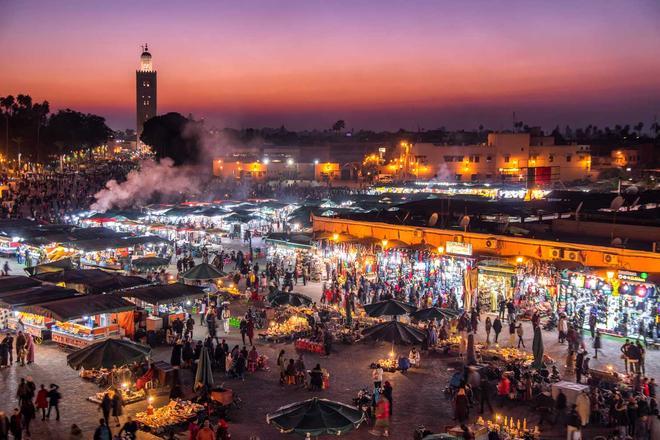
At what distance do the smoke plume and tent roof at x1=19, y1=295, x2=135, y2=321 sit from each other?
3086 centimetres

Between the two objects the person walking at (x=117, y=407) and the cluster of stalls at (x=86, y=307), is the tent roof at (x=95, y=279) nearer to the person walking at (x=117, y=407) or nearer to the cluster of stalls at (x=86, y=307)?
the cluster of stalls at (x=86, y=307)

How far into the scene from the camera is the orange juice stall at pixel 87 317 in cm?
1908

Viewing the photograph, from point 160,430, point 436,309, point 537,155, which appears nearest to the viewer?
point 160,430

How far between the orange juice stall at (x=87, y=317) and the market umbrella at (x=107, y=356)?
156 inches

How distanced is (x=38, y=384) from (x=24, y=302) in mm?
4292

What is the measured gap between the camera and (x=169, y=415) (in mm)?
14125

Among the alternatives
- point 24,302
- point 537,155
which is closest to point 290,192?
point 537,155

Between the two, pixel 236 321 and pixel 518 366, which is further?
pixel 236 321

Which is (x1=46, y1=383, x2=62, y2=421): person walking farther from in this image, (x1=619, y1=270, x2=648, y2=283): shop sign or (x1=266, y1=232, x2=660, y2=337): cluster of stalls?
(x1=619, y1=270, x2=648, y2=283): shop sign

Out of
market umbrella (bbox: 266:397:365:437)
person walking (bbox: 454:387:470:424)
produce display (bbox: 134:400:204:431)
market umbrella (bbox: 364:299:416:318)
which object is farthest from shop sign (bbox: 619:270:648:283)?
produce display (bbox: 134:400:204:431)

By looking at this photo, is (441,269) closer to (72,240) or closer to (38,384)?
(38,384)

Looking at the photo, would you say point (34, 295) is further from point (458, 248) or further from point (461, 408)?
point (458, 248)

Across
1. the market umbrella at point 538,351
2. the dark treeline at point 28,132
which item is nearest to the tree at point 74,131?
the dark treeline at point 28,132

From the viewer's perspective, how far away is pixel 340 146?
111312mm
